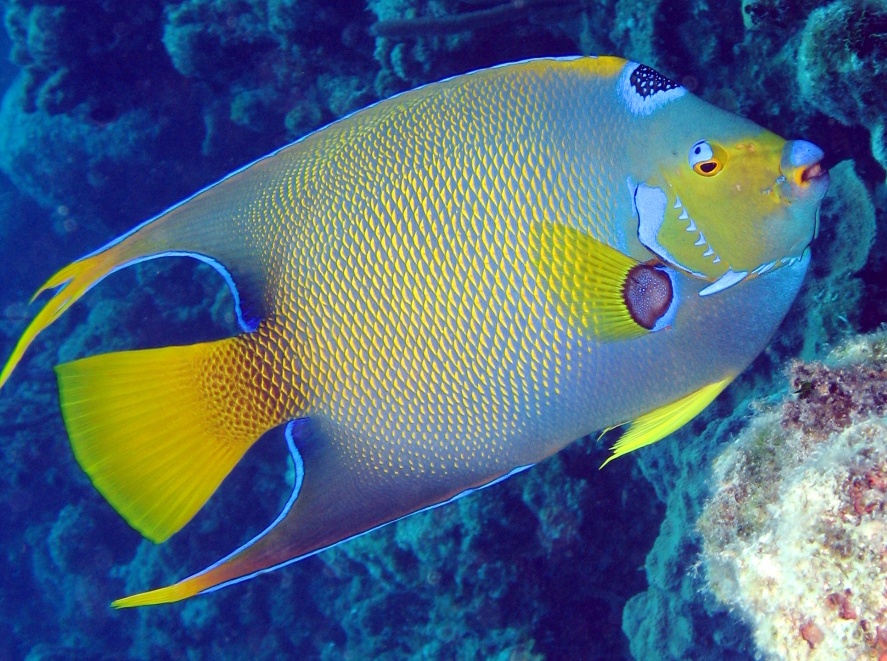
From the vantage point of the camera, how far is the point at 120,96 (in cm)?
675

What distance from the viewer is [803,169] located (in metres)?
1.08

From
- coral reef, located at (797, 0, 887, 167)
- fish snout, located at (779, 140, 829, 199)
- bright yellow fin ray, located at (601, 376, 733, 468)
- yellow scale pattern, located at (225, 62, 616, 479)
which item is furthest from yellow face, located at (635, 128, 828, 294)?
coral reef, located at (797, 0, 887, 167)

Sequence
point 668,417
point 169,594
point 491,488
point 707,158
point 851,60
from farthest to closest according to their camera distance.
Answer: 1. point 491,488
2. point 851,60
3. point 668,417
4. point 707,158
5. point 169,594

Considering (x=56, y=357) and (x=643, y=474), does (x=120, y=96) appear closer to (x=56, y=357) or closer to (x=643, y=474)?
(x=56, y=357)

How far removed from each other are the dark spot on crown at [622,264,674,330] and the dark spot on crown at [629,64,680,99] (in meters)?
0.35

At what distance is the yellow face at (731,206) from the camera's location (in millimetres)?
1102

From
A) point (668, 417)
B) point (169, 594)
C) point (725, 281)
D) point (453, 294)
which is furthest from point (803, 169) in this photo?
point (169, 594)

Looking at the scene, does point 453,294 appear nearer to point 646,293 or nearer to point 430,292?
point 430,292

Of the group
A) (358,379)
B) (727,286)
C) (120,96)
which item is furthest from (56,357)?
(727,286)

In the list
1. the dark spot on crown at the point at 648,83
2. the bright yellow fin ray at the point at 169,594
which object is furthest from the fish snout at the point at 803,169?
the bright yellow fin ray at the point at 169,594

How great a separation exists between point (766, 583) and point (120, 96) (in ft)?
25.5

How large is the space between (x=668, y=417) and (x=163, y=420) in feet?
3.44

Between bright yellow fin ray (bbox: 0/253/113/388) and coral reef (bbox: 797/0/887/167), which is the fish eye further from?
coral reef (bbox: 797/0/887/167)

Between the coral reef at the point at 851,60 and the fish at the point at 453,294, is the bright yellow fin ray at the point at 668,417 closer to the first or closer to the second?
the fish at the point at 453,294
